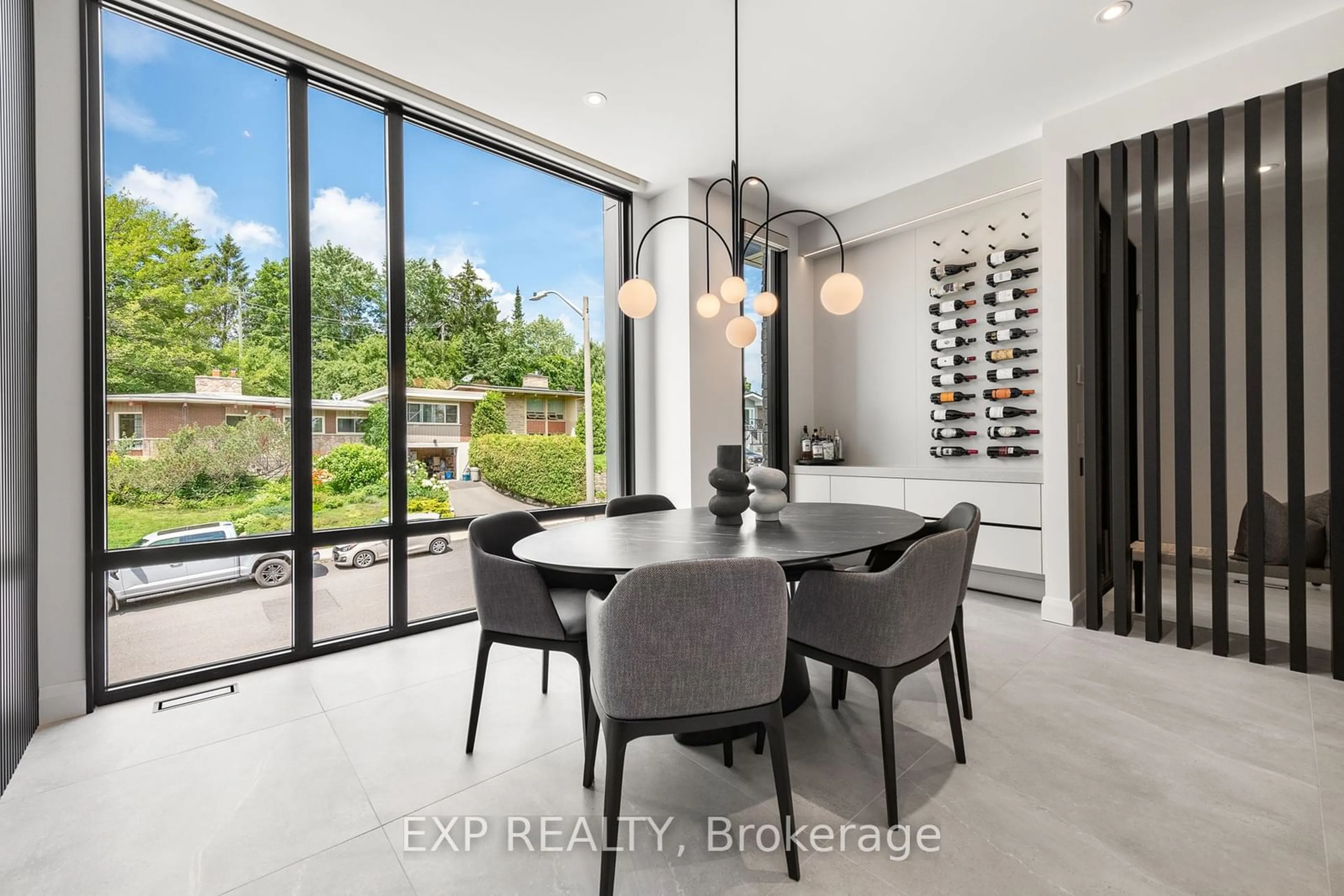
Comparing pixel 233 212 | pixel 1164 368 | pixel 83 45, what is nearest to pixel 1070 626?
pixel 1164 368

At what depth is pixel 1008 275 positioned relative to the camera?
384 cm

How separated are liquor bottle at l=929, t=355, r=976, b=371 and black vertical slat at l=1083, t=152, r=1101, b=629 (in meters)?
0.85

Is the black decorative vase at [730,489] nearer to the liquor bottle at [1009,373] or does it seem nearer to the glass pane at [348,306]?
the glass pane at [348,306]

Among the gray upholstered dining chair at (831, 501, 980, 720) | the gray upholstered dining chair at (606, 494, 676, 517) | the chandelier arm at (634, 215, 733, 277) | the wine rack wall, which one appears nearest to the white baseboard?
the gray upholstered dining chair at (606, 494, 676, 517)

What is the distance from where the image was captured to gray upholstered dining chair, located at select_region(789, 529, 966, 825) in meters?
1.59

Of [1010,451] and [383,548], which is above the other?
[1010,451]

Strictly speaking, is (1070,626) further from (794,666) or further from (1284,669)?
(794,666)

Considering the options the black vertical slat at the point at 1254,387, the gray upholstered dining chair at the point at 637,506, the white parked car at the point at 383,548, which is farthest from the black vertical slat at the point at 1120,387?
the white parked car at the point at 383,548

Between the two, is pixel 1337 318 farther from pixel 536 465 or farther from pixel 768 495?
pixel 536 465

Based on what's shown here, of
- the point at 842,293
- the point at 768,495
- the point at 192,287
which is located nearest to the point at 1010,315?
the point at 842,293

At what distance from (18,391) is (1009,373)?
4.90 meters

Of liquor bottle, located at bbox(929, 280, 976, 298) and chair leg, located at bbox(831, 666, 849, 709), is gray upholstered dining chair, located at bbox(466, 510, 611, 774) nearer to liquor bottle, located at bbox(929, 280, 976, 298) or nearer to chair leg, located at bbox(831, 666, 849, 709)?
chair leg, located at bbox(831, 666, 849, 709)

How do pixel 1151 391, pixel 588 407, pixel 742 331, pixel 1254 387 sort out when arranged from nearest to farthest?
pixel 742 331 < pixel 1254 387 < pixel 1151 391 < pixel 588 407

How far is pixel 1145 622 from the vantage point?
9.79 feet
